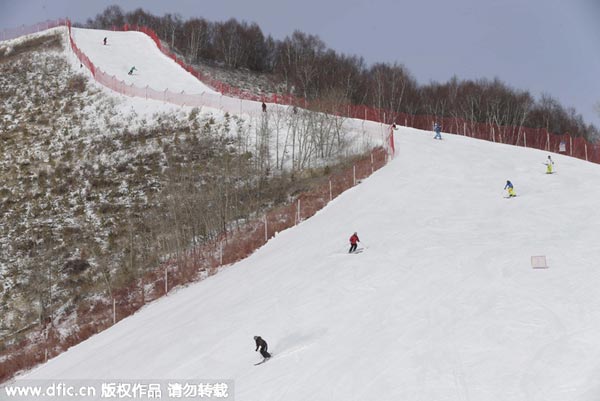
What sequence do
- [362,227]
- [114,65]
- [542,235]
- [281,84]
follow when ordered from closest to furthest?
[542,235], [362,227], [114,65], [281,84]

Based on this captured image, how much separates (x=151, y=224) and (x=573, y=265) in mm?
21615

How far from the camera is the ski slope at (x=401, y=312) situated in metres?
11.5

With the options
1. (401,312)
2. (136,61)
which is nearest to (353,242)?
(401,312)

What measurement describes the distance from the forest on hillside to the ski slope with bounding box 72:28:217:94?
1173cm

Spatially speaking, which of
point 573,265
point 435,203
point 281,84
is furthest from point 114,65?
point 573,265

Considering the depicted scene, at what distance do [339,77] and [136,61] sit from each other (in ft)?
85.2

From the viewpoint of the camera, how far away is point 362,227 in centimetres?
2284

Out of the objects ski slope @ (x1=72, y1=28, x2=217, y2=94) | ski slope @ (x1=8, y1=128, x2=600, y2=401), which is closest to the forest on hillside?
ski slope @ (x1=72, y1=28, x2=217, y2=94)

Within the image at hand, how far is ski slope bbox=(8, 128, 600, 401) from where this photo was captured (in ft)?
37.8

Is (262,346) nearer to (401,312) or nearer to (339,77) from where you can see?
(401,312)

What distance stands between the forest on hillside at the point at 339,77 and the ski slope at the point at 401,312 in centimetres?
3765

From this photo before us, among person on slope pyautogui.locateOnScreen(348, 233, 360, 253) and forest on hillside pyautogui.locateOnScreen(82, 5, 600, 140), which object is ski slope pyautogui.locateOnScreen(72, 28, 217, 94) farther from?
person on slope pyautogui.locateOnScreen(348, 233, 360, 253)

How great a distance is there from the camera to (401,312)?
14.5 m

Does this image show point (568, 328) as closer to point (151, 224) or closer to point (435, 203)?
point (435, 203)
